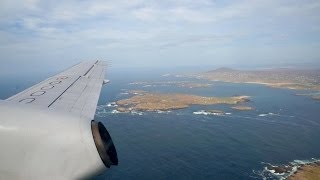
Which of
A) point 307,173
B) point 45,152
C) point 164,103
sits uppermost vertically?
point 45,152

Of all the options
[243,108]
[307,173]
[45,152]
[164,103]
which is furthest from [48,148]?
[164,103]

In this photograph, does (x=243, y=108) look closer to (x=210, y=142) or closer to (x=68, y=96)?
(x=210, y=142)

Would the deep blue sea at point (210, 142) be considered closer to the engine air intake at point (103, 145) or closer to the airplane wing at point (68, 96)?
the airplane wing at point (68, 96)

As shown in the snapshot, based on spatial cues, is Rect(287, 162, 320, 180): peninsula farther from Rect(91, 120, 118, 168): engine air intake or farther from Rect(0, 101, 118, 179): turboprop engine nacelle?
Rect(0, 101, 118, 179): turboprop engine nacelle

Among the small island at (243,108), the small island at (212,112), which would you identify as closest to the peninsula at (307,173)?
the small island at (212,112)

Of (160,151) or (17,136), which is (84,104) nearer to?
(17,136)

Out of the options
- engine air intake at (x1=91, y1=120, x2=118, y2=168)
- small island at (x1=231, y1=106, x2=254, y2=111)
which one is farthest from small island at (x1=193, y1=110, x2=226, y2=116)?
engine air intake at (x1=91, y1=120, x2=118, y2=168)
